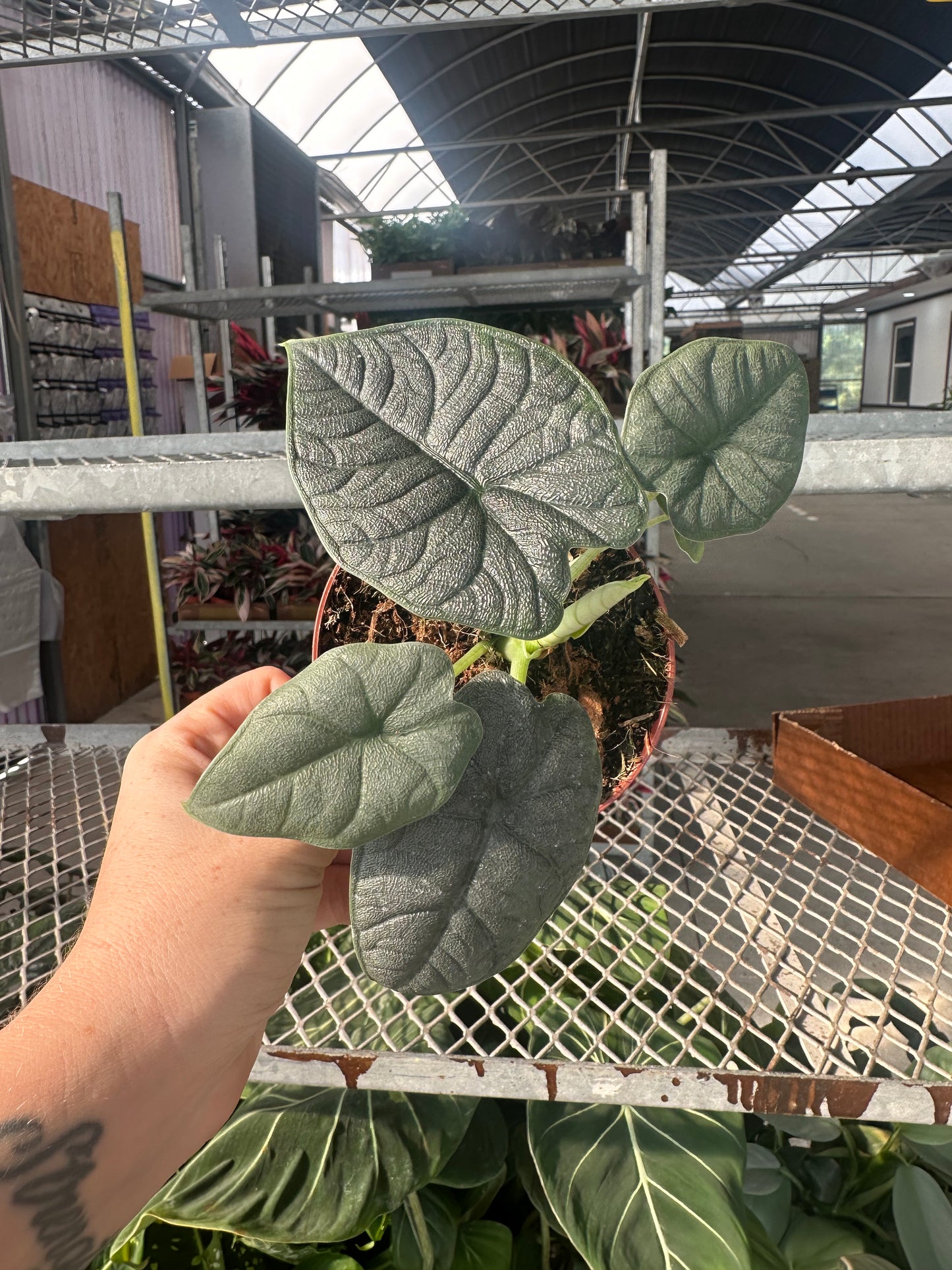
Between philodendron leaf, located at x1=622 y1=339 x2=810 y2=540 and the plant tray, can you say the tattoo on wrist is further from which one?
the plant tray

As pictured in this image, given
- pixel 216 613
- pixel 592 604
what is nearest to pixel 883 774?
pixel 592 604

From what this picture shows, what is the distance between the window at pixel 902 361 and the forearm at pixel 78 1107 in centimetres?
1377

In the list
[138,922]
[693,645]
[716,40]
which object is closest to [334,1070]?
[138,922]

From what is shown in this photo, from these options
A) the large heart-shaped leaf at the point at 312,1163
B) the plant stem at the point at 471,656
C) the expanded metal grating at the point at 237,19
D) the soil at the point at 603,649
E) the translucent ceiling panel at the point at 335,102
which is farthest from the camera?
the translucent ceiling panel at the point at 335,102

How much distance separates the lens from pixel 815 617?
3.97 metres

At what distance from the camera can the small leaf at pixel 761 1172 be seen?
72cm

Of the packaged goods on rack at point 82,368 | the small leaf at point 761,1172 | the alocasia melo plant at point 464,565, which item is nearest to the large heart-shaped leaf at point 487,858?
the alocasia melo plant at point 464,565

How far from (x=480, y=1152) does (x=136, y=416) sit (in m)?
1.95

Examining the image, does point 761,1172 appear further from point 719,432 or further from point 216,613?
point 216,613

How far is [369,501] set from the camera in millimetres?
264

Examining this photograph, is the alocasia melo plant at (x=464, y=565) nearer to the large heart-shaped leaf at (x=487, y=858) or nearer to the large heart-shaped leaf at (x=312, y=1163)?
the large heart-shaped leaf at (x=487, y=858)

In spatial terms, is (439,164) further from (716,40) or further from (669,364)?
(669,364)

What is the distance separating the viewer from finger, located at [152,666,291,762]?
0.40m

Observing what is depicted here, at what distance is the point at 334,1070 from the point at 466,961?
178mm
